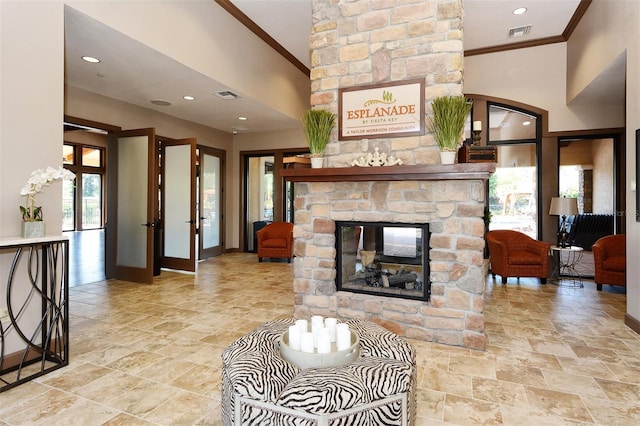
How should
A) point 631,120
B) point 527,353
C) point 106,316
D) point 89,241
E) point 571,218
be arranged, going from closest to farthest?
point 527,353, point 631,120, point 106,316, point 571,218, point 89,241

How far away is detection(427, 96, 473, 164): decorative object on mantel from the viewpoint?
2.96 m

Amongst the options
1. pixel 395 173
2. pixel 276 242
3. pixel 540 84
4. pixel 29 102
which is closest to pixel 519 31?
pixel 540 84

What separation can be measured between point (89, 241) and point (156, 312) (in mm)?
7974

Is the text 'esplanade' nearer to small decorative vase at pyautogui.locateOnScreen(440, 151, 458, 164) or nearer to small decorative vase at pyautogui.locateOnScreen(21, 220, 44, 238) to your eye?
small decorative vase at pyautogui.locateOnScreen(440, 151, 458, 164)

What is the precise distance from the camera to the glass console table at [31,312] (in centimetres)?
246

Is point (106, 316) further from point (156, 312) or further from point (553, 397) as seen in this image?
point (553, 397)

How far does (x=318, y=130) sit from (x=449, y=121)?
4.05 ft

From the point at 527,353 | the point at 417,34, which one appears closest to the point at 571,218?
the point at 527,353

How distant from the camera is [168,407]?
6.93ft

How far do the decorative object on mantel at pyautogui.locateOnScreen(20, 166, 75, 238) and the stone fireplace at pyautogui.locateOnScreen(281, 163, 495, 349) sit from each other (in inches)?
73.1

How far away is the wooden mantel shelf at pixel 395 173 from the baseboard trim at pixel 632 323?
7.26 feet

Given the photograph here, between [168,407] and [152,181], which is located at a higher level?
[152,181]

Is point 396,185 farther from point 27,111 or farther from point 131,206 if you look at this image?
point 131,206

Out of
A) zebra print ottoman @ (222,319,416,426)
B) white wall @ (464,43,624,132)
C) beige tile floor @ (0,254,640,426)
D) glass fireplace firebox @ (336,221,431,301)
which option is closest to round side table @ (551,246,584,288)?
beige tile floor @ (0,254,640,426)
